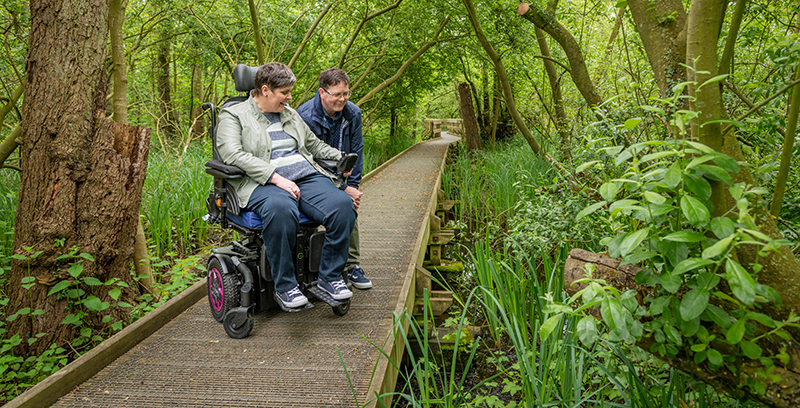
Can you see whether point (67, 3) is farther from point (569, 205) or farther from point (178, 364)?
point (569, 205)

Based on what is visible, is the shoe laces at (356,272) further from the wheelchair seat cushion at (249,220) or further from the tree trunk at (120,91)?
the tree trunk at (120,91)

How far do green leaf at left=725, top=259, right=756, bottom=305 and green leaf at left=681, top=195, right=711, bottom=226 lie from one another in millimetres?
104

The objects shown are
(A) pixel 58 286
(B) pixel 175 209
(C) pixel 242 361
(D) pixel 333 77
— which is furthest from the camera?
(B) pixel 175 209

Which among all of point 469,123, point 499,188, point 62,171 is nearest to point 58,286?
point 62,171

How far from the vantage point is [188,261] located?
11.8ft

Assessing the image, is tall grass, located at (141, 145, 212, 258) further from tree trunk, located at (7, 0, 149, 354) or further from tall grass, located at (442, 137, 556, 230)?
tall grass, located at (442, 137, 556, 230)

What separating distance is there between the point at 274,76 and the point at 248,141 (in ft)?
1.28

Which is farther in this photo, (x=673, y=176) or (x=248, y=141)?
(x=248, y=141)

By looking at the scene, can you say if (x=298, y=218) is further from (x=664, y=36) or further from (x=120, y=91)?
(x=664, y=36)

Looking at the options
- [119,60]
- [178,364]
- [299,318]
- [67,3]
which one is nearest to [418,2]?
[119,60]

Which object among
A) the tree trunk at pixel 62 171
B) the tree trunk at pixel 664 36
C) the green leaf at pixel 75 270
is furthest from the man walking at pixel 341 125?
the tree trunk at pixel 664 36

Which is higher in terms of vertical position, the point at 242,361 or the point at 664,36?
the point at 664,36

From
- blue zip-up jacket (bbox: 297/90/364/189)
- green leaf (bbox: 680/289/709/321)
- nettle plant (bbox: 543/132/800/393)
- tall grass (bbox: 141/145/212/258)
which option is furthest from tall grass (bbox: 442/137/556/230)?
green leaf (bbox: 680/289/709/321)

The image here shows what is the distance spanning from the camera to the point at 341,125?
121 inches
